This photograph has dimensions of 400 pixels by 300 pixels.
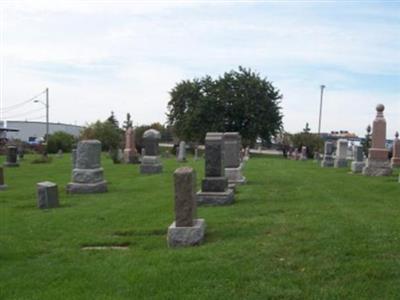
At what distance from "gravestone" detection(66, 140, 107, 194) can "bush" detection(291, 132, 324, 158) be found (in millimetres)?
47586

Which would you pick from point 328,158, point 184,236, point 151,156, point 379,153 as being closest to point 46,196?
point 184,236

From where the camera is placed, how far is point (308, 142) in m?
67.1

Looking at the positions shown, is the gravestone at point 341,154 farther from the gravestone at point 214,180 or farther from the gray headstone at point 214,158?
the gray headstone at point 214,158

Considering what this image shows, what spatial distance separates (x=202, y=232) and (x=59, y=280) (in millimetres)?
2565

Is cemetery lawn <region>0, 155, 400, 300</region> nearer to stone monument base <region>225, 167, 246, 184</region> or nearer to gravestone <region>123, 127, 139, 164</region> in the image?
stone monument base <region>225, 167, 246, 184</region>

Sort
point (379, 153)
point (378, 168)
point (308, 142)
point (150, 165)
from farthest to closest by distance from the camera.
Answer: point (308, 142), point (150, 165), point (379, 153), point (378, 168)

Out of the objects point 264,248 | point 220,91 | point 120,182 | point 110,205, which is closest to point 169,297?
point 264,248

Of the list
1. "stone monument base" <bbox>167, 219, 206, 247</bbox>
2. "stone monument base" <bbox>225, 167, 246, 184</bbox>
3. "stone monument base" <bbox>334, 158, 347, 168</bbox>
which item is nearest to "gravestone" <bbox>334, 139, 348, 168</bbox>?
"stone monument base" <bbox>334, 158, 347, 168</bbox>

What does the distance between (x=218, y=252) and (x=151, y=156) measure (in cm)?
1875

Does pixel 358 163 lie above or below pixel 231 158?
below

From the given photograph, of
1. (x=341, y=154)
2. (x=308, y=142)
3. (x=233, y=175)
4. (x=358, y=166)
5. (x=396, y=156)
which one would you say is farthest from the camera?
(x=308, y=142)

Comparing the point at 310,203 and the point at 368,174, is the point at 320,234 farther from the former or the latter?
the point at 368,174

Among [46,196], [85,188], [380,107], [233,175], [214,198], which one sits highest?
[380,107]

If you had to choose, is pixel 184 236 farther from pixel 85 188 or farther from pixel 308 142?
pixel 308 142
